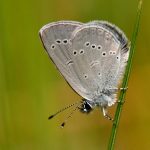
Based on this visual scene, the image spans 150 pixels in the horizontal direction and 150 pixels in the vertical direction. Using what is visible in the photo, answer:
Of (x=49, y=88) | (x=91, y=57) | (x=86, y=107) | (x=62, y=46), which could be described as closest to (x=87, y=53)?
(x=91, y=57)

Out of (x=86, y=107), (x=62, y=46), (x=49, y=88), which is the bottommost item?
(x=86, y=107)

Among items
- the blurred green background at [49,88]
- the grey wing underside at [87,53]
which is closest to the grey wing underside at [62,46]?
the grey wing underside at [87,53]

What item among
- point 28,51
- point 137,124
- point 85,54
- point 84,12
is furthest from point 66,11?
point 85,54

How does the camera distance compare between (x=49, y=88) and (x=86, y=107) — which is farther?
(x=49, y=88)

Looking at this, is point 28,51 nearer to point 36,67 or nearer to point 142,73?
point 36,67

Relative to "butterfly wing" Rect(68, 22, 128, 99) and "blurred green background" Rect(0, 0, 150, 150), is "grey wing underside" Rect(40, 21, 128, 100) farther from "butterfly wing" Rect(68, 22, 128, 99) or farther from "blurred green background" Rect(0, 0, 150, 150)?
"blurred green background" Rect(0, 0, 150, 150)

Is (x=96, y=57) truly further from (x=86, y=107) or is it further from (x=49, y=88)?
(x=49, y=88)

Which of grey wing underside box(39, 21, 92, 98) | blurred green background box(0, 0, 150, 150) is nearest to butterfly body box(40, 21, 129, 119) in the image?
grey wing underside box(39, 21, 92, 98)
